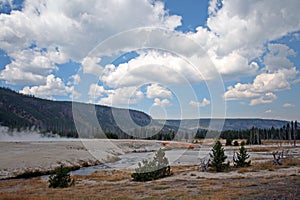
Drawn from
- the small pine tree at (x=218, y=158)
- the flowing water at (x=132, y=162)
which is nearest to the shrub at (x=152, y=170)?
the small pine tree at (x=218, y=158)

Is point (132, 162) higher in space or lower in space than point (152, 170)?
lower

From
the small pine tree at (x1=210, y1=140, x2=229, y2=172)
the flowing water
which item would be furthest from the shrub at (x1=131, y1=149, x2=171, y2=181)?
the flowing water

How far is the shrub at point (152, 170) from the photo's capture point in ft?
103

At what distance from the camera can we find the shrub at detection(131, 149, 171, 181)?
3136 centimetres

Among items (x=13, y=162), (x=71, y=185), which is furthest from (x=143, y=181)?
(x=13, y=162)

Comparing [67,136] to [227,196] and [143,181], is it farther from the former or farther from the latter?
[227,196]

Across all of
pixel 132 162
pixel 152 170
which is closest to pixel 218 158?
pixel 152 170

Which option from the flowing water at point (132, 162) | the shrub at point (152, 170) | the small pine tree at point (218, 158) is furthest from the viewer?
the flowing water at point (132, 162)

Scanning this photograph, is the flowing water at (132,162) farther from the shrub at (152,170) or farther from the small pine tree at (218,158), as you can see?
the small pine tree at (218,158)

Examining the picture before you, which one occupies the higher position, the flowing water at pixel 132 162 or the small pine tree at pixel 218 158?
the small pine tree at pixel 218 158

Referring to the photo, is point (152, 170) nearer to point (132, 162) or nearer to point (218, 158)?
point (218, 158)

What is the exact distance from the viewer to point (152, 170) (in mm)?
32000

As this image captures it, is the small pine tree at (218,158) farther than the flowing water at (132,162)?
No

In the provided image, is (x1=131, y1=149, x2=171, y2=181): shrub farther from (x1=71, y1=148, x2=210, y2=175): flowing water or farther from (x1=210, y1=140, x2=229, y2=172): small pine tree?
(x1=71, y1=148, x2=210, y2=175): flowing water
